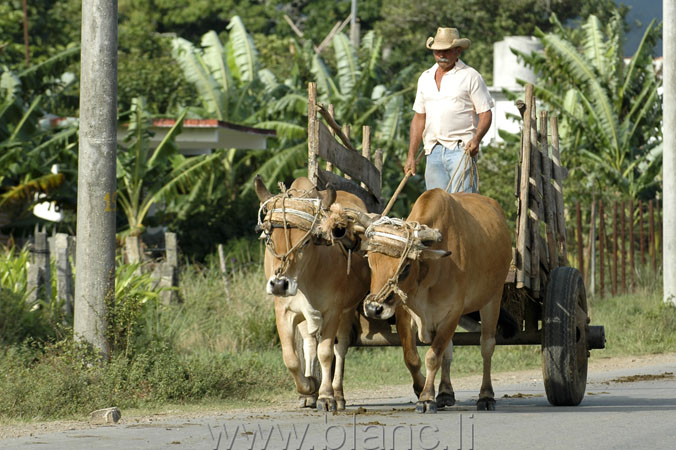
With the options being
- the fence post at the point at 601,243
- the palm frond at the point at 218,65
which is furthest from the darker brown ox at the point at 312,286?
the palm frond at the point at 218,65

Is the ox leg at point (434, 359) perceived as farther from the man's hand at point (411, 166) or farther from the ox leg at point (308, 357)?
the man's hand at point (411, 166)

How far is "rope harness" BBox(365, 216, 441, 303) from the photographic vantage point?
293 inches

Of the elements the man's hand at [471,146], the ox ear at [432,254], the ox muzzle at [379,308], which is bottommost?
the ox muzzle at [379,308]

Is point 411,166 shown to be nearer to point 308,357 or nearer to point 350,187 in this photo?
point 350,187

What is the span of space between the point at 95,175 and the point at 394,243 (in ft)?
11.3

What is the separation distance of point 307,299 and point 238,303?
286 inches

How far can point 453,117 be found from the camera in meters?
9.59

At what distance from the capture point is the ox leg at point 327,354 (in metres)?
7.98

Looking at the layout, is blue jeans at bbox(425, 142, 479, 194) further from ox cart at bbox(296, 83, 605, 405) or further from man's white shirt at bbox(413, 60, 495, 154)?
ox cart at bbox(296, 83, 605, 405)

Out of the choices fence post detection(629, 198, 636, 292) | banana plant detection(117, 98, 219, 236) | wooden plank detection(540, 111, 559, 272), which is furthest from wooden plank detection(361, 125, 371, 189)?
fence post detection(629, 198, 636, 292)

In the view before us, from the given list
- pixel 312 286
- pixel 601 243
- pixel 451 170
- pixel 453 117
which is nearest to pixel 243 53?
pixel 601 243

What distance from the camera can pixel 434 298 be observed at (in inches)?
315

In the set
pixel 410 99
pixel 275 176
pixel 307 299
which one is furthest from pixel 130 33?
pixel 307 299

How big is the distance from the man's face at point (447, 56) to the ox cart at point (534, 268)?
2.25ft
